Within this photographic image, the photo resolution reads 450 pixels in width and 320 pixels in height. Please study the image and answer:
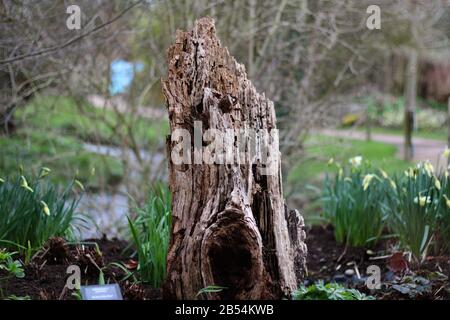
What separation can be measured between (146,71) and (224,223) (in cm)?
536

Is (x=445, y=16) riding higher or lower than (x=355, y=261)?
higher

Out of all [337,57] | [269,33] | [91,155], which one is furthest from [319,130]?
[91,155]

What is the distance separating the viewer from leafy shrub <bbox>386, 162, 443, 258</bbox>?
5.12 meters

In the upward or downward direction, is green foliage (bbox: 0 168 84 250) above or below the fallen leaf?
above

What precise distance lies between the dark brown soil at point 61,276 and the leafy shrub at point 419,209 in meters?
2.13

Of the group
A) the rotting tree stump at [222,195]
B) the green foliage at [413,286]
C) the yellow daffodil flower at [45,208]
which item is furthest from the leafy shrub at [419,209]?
the yellow daffodil flower at [45,208]

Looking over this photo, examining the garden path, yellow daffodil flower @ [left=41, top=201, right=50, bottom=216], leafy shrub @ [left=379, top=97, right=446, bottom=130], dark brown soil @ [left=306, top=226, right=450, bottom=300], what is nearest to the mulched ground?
dark brown soil @ [left=306, top=226, right=450, bottom=300]

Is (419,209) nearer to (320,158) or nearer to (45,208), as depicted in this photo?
(45,208)

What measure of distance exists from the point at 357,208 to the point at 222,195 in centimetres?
244

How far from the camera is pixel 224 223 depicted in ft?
11.7

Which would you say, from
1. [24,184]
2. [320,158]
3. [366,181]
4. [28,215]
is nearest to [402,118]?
[320,158]

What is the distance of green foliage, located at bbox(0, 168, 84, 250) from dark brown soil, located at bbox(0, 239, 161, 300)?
19 cm

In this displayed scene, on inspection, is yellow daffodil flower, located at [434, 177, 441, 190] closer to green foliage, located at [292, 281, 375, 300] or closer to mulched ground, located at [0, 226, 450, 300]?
mulched ground, located at [0, 226, 450, 300]

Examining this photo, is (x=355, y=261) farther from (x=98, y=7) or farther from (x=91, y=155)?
(x=91, y=155)
